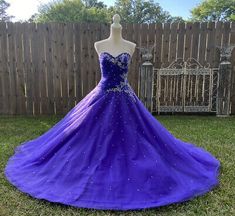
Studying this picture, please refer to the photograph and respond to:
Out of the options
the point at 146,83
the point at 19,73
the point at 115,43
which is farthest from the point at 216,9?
the point at 115,43

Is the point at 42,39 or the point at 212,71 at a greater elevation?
the point at 42,39

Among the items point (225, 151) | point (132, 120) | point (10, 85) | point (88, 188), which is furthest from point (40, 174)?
point (10, 85)

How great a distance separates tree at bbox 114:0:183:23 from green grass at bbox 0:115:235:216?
3356 cm

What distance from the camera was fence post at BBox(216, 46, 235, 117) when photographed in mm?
5406

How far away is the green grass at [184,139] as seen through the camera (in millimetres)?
2230

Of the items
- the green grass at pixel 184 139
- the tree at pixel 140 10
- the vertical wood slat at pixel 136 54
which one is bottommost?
the green grass at pixel 184 139

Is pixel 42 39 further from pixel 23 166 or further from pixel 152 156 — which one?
pixel 152 156

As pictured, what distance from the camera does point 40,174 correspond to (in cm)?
264

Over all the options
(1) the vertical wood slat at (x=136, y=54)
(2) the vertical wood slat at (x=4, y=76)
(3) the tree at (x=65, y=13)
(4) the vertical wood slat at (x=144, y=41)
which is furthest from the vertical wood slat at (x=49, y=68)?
(3) the tree at (x=65, y=13)

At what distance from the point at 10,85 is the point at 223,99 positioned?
3801 mm

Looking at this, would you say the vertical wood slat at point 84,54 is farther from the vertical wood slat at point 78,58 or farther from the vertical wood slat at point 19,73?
the vertical wood slat at point 19,73

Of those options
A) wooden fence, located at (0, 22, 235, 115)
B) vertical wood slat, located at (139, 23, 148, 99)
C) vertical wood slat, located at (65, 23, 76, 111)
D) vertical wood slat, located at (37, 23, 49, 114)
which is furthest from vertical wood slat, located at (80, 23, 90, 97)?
vertical wood slat, located at (139, 23, 148, 99)

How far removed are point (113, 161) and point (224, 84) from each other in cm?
360

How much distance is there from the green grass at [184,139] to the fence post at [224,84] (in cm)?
19
